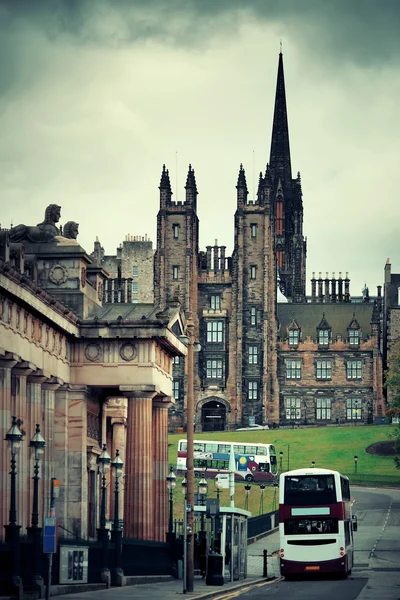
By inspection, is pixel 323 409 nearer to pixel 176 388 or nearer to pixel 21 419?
pixel 176 388

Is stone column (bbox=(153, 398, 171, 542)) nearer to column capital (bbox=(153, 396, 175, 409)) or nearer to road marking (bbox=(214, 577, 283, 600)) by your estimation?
column capital (bbox=(153, 396, 175, 409))

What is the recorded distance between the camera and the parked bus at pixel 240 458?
485 feet

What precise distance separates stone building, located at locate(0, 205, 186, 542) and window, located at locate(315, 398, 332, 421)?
116 meters

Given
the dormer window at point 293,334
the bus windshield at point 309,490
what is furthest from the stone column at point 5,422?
the dormer window at point 293,334

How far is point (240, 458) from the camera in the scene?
490ft

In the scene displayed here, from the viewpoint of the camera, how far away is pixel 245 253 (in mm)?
183500

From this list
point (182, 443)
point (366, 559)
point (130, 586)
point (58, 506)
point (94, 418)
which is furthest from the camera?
point (182, 443)

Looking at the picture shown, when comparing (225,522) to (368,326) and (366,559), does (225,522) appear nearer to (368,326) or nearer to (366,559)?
(366,559)

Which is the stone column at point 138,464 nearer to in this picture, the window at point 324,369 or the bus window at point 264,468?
Answer: the bus window at point 264,468

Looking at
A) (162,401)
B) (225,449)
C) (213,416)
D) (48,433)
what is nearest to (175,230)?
(213,416)

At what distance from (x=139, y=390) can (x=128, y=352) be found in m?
1.70

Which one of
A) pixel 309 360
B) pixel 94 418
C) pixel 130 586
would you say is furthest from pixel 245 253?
pixel 130 586

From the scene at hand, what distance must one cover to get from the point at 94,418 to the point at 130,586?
543 inches

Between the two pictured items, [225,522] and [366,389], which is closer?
[225,522]
